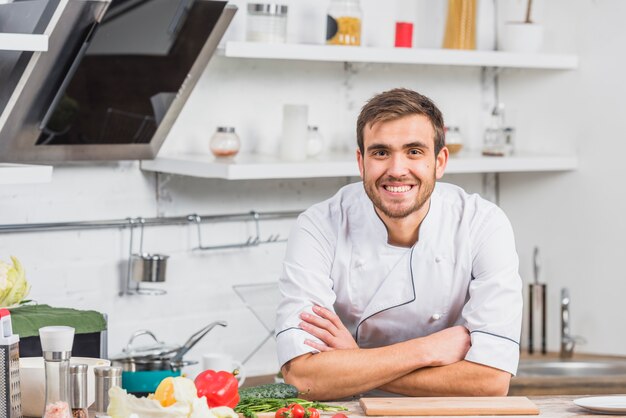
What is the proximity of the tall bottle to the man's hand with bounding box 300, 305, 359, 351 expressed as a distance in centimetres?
58

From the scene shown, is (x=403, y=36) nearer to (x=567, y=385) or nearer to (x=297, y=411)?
(x=567, y=385)

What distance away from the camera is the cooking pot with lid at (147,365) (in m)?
3.08

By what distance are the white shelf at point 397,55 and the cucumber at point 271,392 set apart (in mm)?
1390

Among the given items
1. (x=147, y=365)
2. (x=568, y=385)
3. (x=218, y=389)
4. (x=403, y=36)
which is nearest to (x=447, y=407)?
(x=218, y=389)

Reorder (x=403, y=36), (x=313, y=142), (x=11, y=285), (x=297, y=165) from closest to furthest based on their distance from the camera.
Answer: (x=11, y=285), (x=297, y=165), (x=313, y=142), (x=403, y=36)

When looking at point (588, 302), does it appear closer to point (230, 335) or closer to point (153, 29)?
point (230, 335)

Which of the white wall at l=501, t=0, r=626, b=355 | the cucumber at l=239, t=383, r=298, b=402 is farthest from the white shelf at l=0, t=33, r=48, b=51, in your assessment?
the white wall at l=501, t=0, r=626, b=355

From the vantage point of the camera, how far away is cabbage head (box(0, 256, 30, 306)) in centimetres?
237

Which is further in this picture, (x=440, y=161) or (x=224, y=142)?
(x=224, y=142)

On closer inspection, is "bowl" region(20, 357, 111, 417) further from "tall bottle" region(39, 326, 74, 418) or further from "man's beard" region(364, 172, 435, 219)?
"man's beard" region(364, 172, 435, 219)

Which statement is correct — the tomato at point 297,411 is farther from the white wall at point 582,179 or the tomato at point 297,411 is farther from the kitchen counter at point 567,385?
the white wall at point 582,179

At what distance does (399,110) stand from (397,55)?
4.09 ft

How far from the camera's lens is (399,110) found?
2.50 metres

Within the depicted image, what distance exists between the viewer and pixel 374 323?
8.67ft
